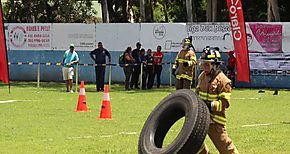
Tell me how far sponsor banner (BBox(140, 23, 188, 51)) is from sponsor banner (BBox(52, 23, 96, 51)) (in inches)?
102

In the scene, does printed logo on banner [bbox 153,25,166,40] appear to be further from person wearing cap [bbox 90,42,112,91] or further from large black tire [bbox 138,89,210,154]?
large black tire [bbox 138,89,210,154]

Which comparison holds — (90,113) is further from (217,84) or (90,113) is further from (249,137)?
(217,84)

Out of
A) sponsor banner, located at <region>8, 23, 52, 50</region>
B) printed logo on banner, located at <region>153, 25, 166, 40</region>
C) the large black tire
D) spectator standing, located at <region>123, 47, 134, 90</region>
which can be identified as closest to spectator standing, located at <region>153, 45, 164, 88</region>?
spectator standing, located at <region>123, 47, 134, 90</region>

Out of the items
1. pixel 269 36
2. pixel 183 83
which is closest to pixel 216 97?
pixel 183 83

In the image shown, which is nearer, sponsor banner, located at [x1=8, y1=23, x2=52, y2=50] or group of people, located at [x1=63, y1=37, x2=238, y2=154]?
group of people, located at [x1=63, y1=37, x2=238, y2=154]

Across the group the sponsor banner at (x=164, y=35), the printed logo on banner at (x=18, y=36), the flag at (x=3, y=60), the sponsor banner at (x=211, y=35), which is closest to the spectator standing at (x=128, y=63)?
the sponsor banner at (x=164, y=35)

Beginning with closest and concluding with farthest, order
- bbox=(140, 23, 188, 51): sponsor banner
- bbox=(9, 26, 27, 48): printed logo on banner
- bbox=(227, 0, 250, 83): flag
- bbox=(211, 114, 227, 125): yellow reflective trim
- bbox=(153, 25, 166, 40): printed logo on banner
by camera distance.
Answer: bbox=(211, 114, 227, 125): yellow reflective trim, bbox=(227, 0, 250, 83): flag, bbox=(140, 23, 188, 51): sponsor banner, bbox=(153, 25, 166, 40): printed logo on banner, bbox=(9, 26, 27, 48): printed logo on banner

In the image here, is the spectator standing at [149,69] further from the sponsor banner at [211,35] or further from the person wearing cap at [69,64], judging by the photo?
the person wearing cap at [69,64]

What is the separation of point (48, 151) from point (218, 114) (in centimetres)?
329

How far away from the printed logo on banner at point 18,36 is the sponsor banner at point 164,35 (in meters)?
6.07

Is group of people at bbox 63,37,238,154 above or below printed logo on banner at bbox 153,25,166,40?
below

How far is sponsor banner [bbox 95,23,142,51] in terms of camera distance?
31.8 meters

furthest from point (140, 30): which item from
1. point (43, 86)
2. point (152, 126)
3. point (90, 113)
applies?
point (152, 126)

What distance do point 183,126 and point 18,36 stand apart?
26.0 meters
